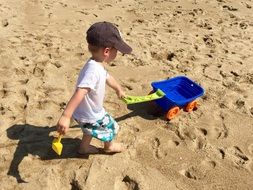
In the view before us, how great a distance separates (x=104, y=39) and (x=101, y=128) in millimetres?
678

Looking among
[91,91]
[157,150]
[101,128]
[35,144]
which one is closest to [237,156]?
[157,150]

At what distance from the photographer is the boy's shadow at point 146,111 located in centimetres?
362

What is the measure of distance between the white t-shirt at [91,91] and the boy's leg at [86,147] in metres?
0.24

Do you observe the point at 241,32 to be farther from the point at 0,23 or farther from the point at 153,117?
the point at 0,23

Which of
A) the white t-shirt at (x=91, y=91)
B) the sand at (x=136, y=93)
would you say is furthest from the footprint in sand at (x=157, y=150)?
the white t-shirt at (x=91, y=91)

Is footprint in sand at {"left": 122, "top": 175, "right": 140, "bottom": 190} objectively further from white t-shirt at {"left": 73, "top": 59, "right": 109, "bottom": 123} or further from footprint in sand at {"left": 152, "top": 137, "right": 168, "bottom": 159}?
white t-shirt at {"left": 73, "top": 59, "right": 109, "bottom": 123}

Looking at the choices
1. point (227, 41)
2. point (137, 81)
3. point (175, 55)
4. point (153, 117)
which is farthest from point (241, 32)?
point (153, 117)

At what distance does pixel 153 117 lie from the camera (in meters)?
3.62

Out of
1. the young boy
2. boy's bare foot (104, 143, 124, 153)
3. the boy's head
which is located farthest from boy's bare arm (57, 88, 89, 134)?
boy's bare foot (104, 143, 124, 153)

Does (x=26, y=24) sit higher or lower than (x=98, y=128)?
lower

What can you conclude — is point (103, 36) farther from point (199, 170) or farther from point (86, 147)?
point (199, 170)

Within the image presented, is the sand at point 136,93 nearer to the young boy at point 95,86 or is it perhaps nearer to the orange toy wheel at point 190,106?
the orange toy wheel at point 190,106

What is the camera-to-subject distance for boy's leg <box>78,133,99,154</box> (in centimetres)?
304

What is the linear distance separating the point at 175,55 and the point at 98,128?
207 cm
